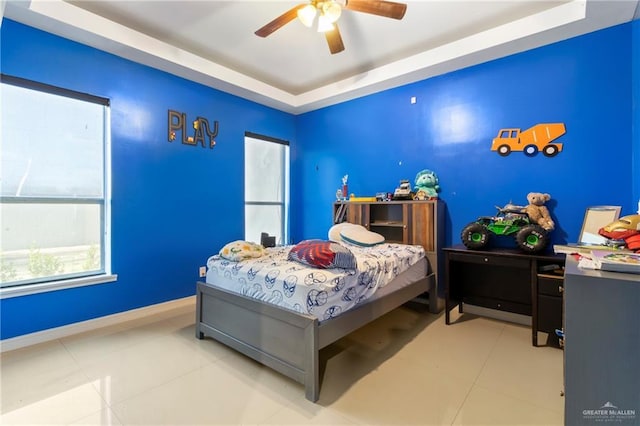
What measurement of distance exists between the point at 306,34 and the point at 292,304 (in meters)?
2.69

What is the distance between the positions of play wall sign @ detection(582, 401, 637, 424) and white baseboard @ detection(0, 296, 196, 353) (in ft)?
11.8

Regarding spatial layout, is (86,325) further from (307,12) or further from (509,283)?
(509,283)

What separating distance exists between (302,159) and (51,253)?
11.2ft

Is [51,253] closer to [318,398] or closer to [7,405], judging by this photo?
[7,405]

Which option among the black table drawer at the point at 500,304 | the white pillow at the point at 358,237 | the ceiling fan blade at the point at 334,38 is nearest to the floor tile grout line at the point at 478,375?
the black table drawer at the point at 500,304

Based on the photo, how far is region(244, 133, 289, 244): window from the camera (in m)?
4.41

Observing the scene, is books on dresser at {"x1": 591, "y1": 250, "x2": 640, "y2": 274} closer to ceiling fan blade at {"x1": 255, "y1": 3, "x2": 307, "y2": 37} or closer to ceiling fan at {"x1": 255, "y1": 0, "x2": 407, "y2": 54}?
ceiling fan at {"x1": 255, "y1": 0, "x2": 407, "y2": 54}

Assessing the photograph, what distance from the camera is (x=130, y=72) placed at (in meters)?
3.13

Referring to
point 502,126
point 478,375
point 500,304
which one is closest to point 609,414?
point 478,375

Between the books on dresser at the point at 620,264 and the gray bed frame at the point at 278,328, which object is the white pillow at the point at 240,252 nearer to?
the gray bed frame at the point at 278,328

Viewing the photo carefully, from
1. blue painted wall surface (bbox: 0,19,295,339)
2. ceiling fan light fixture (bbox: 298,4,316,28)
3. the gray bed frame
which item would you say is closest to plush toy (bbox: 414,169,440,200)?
the gray bed frame

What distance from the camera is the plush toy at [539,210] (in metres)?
2.74

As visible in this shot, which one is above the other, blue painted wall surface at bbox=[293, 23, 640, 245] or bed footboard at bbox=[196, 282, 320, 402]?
blue painted wall surface at bbox=[293, 23, 640, 245]

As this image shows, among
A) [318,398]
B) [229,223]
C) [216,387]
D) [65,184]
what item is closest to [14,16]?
[65,184]
